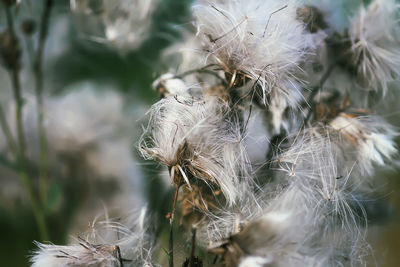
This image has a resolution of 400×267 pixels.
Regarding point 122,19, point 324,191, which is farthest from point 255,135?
point 122,19

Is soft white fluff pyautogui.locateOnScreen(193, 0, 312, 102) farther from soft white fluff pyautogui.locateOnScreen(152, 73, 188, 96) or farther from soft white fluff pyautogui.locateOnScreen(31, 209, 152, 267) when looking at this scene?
soft white fluff pyautogui.locateOnScreen(31, 209, 152, 267)

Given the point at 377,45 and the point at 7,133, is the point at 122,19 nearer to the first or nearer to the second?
the point at 7,133

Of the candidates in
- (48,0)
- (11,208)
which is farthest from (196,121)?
(11,208)

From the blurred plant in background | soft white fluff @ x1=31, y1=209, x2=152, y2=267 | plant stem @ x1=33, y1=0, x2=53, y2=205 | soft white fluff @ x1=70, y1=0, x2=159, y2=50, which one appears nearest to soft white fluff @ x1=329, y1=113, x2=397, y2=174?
the blurred plant in background

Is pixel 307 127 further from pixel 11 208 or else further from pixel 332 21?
pixel 11 208

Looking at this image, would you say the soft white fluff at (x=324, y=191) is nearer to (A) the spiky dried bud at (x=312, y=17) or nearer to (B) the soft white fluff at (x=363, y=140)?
(B) the soft white fluff at (x=363, y=140)

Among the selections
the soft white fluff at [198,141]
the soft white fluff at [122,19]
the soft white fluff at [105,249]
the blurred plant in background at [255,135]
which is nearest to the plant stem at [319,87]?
the blurred plant in background at [255,135]
